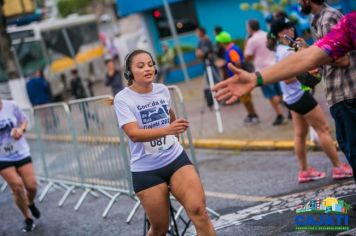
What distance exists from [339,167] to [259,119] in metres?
4.97

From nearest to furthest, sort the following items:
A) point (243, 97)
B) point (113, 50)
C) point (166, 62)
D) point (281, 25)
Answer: point (281, 25) < point (243, 97) < point (166, 62) < point (113, 50)

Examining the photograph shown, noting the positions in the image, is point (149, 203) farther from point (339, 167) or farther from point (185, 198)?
point (339, 167)

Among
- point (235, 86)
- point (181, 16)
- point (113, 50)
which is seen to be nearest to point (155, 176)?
point (235, 86)

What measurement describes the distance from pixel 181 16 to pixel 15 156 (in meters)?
17.3

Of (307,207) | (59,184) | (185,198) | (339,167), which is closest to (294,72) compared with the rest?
(185,198)

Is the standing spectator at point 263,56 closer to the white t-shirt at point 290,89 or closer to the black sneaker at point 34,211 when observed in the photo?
the white t-shirt at point 290,89

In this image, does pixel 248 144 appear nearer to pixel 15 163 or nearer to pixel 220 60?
pixel 220 60

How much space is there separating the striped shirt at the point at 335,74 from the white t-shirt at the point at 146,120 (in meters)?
1.41

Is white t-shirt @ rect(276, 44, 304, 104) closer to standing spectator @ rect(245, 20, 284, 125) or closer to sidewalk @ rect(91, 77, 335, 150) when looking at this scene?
sidewalk @ rect(91, 77, 335, 150)

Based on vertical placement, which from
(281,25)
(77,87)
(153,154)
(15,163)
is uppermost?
(281,25)

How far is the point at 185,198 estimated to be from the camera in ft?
15.6

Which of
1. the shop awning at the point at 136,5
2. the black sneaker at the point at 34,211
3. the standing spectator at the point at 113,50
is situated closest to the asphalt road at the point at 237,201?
the black sneaker at the point at 34,211

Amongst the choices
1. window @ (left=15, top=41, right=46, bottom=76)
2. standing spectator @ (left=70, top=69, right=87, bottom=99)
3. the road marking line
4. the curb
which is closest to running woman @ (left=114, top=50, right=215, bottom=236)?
the road marking line

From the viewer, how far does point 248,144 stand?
10258mm
